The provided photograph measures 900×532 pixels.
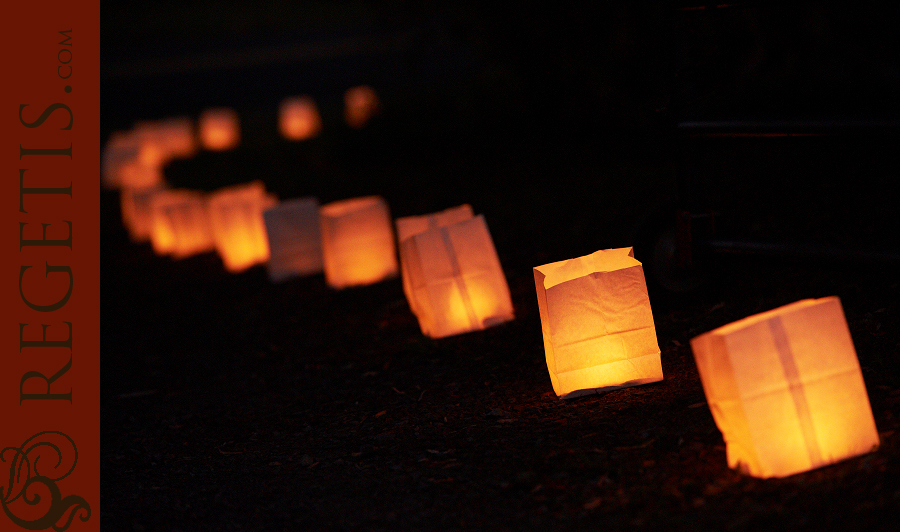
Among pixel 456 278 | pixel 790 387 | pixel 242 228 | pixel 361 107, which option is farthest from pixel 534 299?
pixel 361 107

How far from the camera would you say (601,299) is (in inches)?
138

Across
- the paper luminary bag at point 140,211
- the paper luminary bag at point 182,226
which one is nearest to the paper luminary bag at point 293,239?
the paper luminary bag at point 182,226

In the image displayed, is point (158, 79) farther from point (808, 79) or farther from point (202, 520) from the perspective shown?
point (202, 520)

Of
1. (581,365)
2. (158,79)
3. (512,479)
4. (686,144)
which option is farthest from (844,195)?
(158,79)

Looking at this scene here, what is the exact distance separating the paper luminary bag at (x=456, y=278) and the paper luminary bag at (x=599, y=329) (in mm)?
1033

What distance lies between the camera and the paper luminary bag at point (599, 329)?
350 cm

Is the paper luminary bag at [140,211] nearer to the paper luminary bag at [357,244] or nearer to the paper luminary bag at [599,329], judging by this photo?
the paper luminary bag at [357,244]

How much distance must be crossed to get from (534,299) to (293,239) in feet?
7.29

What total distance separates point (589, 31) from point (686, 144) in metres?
5.20

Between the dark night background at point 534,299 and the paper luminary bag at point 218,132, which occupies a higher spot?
the paper luminary bag at point 218,132

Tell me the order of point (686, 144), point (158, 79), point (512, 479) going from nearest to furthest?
1. point (512, 479)
2. point (686, 144)
3. point (158, 79)

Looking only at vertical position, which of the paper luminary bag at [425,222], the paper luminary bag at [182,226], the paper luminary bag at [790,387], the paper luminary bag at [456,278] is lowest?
the paper luminary bag at [790,387]

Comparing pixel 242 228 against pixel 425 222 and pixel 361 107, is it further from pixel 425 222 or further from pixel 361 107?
pixel 361 107

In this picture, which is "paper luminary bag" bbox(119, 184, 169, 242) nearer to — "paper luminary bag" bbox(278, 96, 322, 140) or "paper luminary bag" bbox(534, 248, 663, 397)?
"paper luminary bag" bbox(278, 96, 322, 140)
